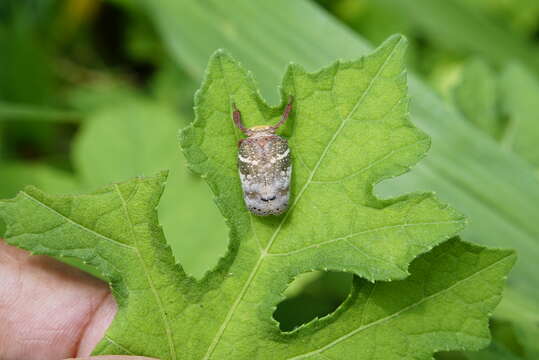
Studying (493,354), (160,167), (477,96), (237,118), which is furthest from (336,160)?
(160,167)

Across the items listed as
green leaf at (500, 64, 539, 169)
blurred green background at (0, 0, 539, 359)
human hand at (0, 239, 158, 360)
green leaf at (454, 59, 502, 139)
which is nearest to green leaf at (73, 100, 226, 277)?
blurred green background at (0, 0, 539, 359)

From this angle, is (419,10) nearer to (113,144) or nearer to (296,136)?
(113,144)

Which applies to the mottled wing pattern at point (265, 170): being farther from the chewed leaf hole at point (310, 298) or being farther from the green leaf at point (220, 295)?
the chewed leaf hole at point (310, 298)

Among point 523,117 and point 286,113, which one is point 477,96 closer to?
point 523,117

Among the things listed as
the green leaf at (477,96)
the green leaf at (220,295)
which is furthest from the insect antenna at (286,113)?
the green leaf at (477,96)

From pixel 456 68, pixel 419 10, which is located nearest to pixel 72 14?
pixel 419 10
